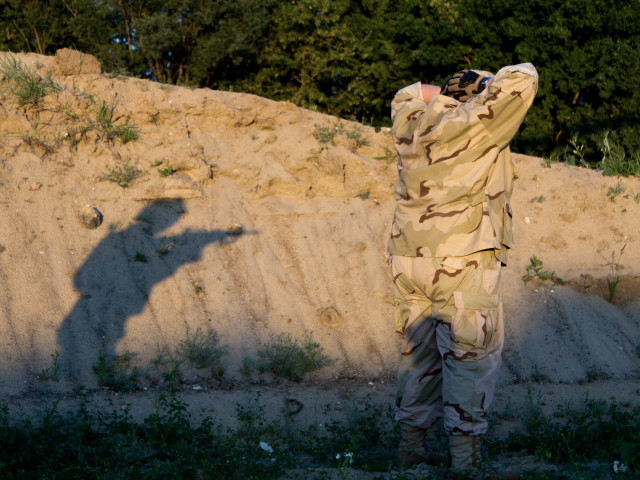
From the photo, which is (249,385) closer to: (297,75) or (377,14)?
(297,75)

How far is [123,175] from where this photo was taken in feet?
22.8

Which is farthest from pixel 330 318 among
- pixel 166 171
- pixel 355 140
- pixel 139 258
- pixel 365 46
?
pixel 365 46

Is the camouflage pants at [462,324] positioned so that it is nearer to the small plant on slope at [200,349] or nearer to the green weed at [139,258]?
the small plant on slope at [200,349]

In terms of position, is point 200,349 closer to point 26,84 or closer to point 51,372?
point 51,372

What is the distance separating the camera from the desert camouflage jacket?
125 inches

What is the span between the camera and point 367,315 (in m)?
6.21

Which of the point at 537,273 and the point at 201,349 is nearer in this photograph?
the point at 201,349

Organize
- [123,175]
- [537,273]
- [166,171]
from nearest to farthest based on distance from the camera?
[537,273], [123,175], [166,171]

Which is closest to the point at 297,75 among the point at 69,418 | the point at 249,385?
the point at 249,385

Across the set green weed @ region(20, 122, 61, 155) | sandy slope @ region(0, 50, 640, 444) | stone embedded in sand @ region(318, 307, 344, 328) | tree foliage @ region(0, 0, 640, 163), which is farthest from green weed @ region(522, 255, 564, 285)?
tree foliage @ region(0, 0, 640, 163)

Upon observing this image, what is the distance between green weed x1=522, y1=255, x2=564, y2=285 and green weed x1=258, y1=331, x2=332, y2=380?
7.43 ft

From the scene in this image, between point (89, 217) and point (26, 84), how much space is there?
199cm

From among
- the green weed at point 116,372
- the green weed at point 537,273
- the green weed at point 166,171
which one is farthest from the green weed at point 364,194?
the green weed at point 116,372

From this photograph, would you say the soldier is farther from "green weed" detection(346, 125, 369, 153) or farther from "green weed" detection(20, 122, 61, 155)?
"green weed" detection(20, 122, 61, 155)
